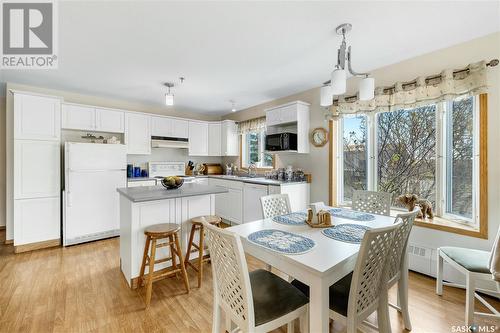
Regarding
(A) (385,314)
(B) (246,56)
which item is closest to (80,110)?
(B) (246,56)

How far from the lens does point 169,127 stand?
15.0 feet

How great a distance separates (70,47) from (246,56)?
1831 mm

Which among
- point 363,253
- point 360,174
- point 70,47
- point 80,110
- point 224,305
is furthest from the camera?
point 80,110

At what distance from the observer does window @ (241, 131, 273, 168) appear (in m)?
4.70

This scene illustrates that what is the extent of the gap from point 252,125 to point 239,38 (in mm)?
2660

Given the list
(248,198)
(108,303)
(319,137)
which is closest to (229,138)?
(248,198)

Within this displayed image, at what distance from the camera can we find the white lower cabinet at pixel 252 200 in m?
3.62

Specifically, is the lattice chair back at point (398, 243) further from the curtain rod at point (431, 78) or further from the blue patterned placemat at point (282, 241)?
the curtain rod at point (431, 78)

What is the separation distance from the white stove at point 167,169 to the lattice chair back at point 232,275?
3.43 m

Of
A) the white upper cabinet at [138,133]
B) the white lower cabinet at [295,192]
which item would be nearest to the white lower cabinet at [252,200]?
the white lower cabinet at [295,192]

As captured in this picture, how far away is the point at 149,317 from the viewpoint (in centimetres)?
177

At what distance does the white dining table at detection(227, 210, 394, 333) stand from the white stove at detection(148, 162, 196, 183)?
11.5 ft

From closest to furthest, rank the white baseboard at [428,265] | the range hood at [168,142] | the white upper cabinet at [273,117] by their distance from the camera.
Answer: the white baseboard at [428,265] → the white upper cabinet at [273,117] → the range hood at [168,142]

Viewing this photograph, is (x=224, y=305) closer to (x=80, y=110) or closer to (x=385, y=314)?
(x=385, y=314)
